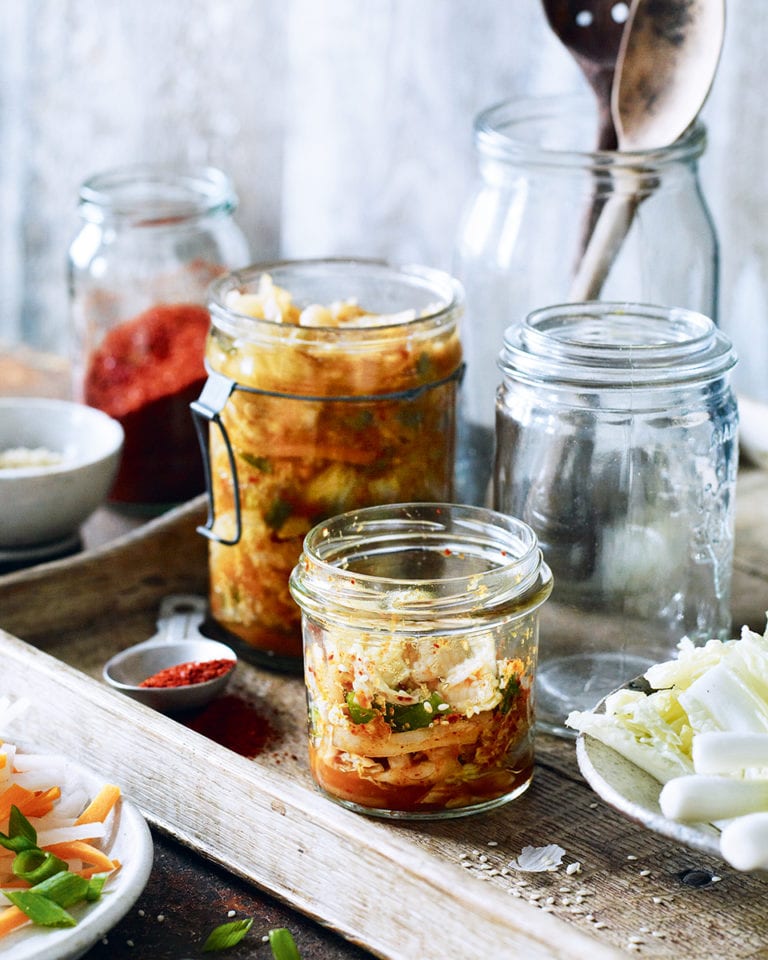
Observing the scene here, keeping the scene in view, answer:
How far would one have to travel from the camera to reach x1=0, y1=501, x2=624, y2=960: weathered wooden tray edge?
0.79 metres

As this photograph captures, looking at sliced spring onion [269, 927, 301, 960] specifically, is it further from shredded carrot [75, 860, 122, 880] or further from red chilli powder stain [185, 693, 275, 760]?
red chilli powder stain [185, 693, 275, 760]

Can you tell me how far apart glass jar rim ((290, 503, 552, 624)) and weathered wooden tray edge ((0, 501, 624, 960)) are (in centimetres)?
13

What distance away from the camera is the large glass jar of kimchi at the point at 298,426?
1126 mm

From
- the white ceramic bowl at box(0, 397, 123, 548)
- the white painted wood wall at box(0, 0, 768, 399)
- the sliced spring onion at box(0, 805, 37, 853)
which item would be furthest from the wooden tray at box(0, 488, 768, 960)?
the white painted wood wall at box(0, 0, 768, 399)

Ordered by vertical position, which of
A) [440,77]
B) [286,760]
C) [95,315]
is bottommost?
[286,760]

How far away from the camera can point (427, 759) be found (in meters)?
0.94

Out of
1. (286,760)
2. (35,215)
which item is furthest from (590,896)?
(35,215)

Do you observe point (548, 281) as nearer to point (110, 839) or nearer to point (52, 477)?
point (52, 477)

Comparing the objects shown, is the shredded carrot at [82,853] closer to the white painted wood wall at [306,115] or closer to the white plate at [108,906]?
the white plate at [108,906]

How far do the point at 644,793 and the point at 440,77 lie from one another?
119cm

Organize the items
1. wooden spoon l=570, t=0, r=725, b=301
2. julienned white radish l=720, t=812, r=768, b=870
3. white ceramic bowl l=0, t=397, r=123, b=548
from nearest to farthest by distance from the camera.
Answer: julienned white radish l=720, t=812, r=768, b=870 → wooden spoon l=570, t=0, r=725, b=301 → white ceramic bowl l=0, t=397, r=123, b=548

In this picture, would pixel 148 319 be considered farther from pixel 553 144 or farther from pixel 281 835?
pixel 281 835

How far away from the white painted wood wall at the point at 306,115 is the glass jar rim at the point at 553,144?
0.18 metres

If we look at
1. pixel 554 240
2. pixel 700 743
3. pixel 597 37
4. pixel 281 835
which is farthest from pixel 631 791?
pixel 597 37
